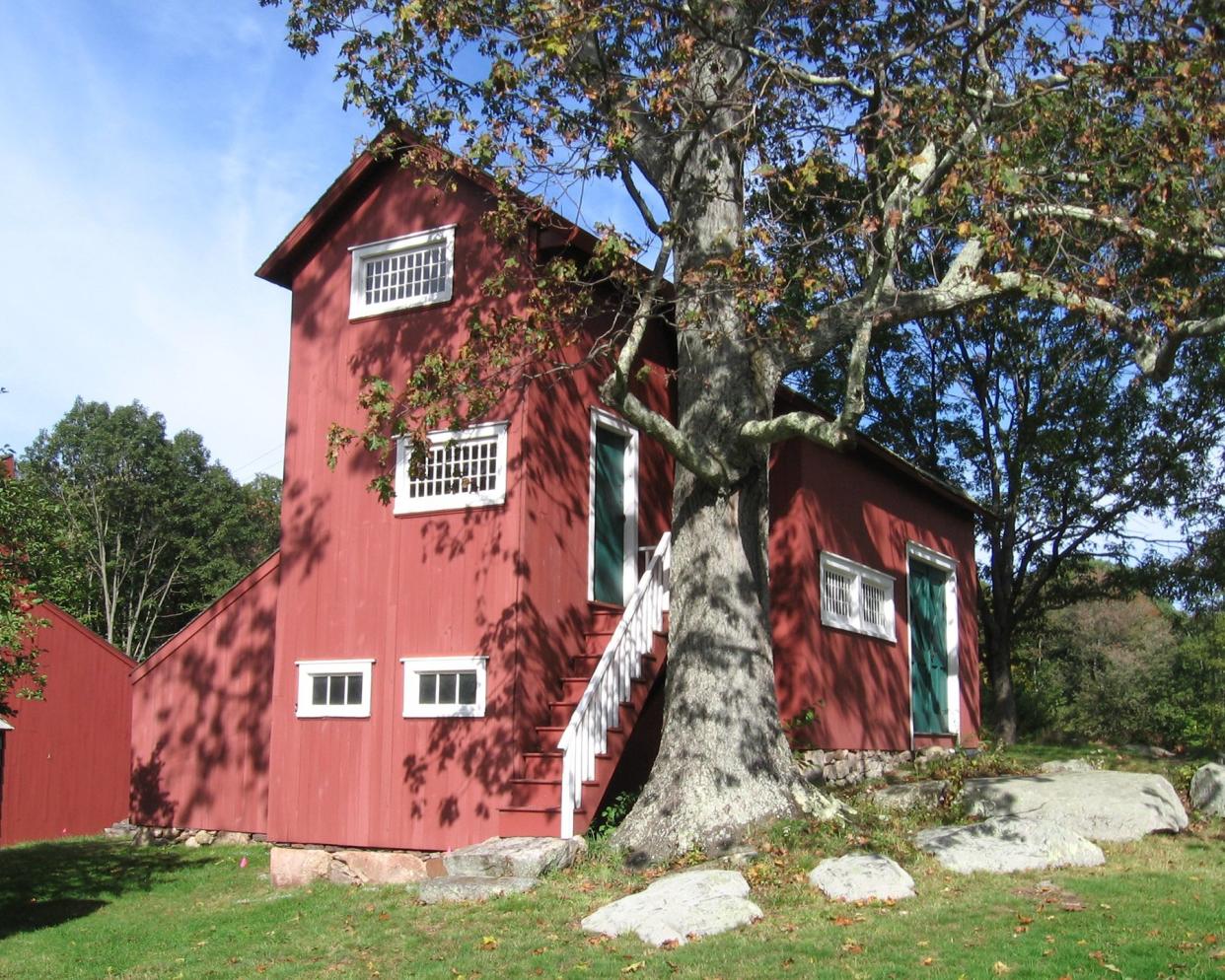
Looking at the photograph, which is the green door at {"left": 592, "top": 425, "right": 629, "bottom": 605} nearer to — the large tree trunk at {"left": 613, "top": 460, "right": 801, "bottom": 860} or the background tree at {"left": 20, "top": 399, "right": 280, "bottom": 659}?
the large tree trunk at {"left": 613, "top": 460, "right": 801, "bottom": 860}

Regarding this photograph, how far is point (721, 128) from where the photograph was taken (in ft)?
38.7

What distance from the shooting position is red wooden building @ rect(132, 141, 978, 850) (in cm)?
1191

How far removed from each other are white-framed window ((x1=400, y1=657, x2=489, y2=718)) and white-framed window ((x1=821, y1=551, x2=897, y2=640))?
15.8 feet

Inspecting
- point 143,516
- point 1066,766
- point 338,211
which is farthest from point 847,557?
point 143,516

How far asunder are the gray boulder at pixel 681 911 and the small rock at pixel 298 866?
4418mm

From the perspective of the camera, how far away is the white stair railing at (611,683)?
10992mm

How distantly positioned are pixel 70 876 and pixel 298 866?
11.6 feet

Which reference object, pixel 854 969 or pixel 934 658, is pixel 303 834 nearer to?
pixel 854 969

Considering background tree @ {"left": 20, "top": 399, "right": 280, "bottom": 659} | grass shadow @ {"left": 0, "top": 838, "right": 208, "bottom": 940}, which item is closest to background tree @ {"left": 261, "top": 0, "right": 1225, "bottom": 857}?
grass shadow @ {"left": 0, "top": 838, "right": 208, "bottom": 940}

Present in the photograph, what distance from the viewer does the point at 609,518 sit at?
13688mm

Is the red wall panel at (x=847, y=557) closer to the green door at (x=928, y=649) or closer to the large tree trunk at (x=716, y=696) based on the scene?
the green door at (x=928, y=649)

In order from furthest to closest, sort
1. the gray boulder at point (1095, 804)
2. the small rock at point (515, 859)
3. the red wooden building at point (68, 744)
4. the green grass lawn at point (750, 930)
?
the red wooden building at point (68, 744) < the gray boulder at point (1095, 804) < the small rock at point (515, 859) < the green grass lawn at point (750, 930)

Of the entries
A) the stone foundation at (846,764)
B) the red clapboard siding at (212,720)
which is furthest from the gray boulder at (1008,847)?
the red clapboard siding at (212,720)

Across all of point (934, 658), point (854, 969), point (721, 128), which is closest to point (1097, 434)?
point (934, 658)
